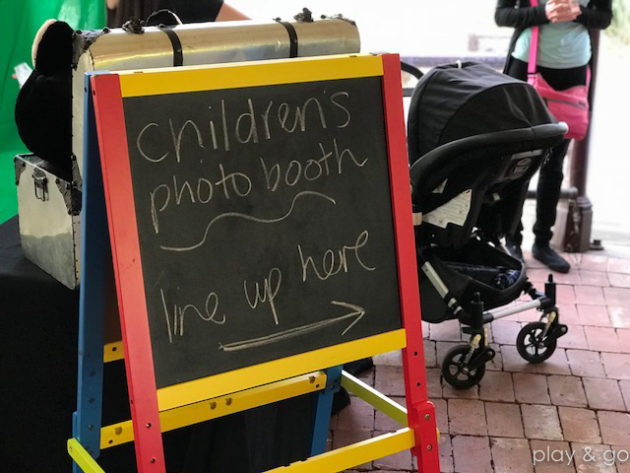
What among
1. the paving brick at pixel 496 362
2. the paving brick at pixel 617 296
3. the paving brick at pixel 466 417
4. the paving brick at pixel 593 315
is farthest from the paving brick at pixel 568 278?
the paving brick at pixel 466 417

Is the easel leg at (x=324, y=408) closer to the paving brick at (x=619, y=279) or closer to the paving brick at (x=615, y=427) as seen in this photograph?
the paving brick at (x=615, y=427)

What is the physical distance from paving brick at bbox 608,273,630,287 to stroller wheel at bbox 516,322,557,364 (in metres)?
0.90

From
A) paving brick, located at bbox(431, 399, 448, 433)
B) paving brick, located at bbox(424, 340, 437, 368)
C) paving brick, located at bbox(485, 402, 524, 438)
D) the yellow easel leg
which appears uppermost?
the yellow easel leg

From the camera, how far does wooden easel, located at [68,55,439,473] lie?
64.6 inches

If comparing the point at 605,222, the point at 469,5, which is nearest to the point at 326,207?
the point at 605,222

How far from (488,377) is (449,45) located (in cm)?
329

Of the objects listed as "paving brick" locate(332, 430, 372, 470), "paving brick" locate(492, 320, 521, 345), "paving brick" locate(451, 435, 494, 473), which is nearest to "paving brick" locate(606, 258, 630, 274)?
"paving brick" locate(492, 320, 521, 345)

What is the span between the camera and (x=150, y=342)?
1.68 m

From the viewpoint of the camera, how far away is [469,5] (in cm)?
650

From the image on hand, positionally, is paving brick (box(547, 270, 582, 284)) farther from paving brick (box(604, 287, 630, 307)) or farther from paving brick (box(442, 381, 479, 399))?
paving brick (box(442, 381, 479, 399))

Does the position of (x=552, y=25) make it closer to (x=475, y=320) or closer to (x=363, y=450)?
(x=475, y=320)

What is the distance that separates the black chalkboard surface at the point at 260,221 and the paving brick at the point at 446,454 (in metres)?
1.02

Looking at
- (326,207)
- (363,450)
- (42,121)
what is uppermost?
(42,121)

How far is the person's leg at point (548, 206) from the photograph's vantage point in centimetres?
421
